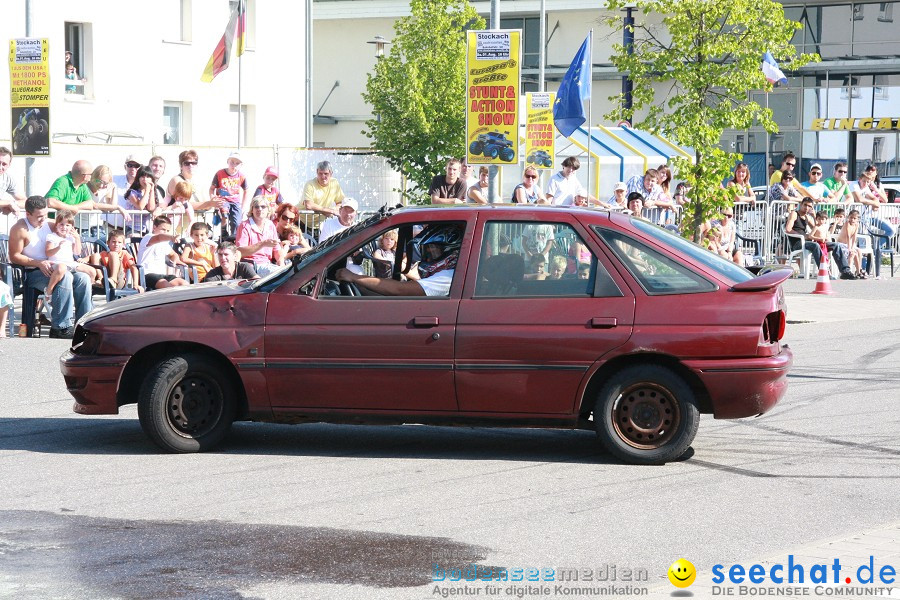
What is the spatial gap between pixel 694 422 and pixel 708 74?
11.7 m

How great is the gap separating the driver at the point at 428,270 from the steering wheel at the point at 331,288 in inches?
1.8

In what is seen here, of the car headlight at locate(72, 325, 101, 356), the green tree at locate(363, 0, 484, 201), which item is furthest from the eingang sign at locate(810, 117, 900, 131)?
the car headlight at locate(72, 325, 101, 356)

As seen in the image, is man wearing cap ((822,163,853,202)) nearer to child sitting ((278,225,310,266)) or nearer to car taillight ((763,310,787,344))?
child sitting ((278,225,310,266))

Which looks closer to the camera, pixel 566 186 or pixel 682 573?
pixel 682 573

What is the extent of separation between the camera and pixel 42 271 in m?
15.0

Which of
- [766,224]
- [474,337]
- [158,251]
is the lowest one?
[474,337]

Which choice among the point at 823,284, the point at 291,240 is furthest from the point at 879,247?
the point at 291,240

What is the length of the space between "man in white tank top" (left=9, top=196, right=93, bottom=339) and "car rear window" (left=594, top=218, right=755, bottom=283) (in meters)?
8.21

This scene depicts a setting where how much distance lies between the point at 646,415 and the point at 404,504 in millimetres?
1871

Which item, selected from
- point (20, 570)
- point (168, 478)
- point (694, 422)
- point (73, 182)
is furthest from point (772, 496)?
point (73, 182)

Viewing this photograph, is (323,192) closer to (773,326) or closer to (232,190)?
(232,190)

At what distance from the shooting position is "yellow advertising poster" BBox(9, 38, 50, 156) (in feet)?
51.8

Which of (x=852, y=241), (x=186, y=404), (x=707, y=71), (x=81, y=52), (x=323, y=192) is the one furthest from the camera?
(x=81, y=52)

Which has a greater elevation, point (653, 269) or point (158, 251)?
point (653, 269)
